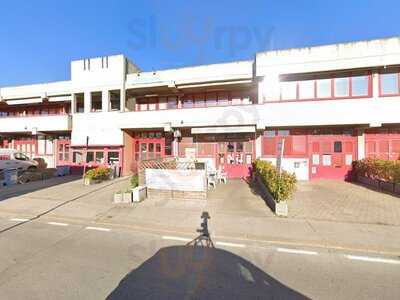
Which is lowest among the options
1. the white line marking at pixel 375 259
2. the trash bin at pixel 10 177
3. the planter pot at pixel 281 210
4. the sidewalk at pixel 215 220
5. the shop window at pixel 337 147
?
the white line marking at pixel 375 259

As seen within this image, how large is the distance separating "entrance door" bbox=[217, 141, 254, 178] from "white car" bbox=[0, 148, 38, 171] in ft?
44.9

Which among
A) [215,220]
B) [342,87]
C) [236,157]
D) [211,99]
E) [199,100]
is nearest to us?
[215,220]

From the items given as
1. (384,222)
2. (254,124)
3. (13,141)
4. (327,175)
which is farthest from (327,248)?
(13,141)

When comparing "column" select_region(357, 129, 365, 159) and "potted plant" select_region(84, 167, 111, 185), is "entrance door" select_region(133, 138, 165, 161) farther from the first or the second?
"column" select_region(357, 129, 365, 159)

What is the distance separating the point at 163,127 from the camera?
52.6 ft

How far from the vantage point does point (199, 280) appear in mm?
3863

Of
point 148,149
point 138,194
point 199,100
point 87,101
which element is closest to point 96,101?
point 87,101

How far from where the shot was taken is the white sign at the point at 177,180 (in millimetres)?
9508

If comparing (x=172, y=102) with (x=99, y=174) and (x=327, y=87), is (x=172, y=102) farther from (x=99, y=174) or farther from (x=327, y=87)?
(x=327, y=87)

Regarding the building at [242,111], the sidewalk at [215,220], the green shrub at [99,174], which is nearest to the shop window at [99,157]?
the building at [242,111]

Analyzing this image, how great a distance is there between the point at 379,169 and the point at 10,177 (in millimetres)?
18928

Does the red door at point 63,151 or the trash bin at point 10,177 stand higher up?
the red door at point 63,151

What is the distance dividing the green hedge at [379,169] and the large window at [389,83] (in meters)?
3.93

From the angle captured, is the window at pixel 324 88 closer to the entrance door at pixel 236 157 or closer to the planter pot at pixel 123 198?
the entrance door at pixel 236 157
